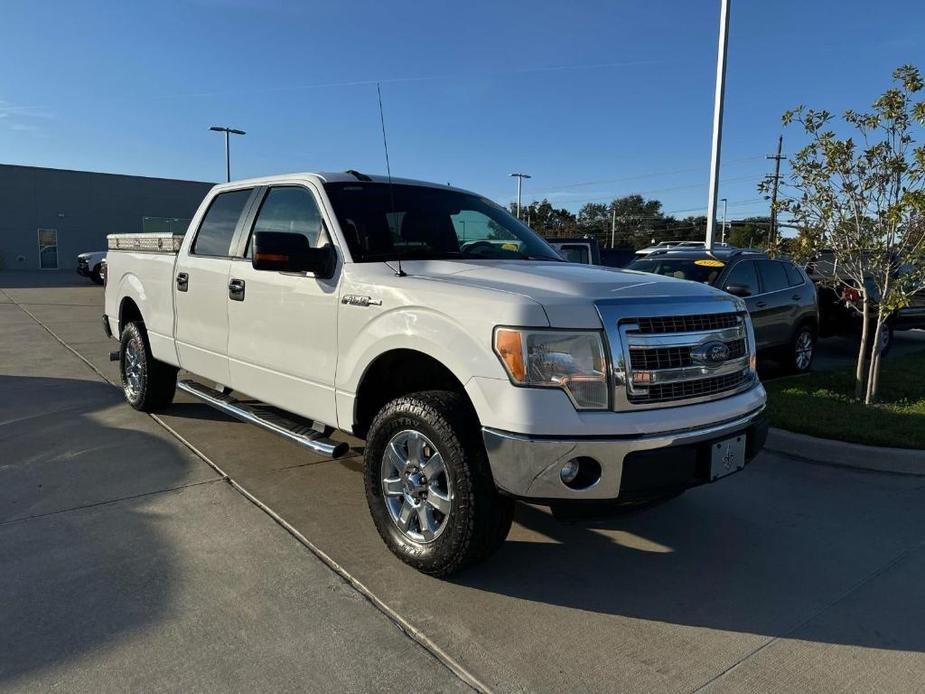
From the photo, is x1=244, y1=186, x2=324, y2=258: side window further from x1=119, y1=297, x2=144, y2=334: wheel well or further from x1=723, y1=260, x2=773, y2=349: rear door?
x1=723, y1=260, x2=773, y2=349: rear door

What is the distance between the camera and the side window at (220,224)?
4.95 metres

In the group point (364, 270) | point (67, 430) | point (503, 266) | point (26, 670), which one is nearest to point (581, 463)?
point (503, 266)

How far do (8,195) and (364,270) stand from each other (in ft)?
142

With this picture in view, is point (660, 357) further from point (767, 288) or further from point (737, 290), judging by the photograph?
point (767, 288)

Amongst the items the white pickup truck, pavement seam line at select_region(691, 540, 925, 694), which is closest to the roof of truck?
the white pickup truck

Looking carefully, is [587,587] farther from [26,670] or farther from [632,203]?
[632,203]

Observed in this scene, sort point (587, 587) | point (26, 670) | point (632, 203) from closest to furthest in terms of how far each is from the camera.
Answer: point (26, 670), point (587, 587), point (632, 203)

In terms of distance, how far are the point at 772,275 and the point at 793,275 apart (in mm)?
591

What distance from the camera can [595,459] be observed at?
2.83 meters

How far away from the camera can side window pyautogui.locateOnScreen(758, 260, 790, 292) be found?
910cm

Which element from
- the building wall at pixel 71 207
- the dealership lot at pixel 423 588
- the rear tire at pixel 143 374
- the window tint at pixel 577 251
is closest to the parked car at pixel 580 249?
the window tint at pixel 577 251

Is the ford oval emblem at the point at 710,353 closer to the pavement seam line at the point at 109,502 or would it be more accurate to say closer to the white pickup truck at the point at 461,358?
the white pickup truck at the point at 461,358

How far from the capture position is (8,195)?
38344 mm

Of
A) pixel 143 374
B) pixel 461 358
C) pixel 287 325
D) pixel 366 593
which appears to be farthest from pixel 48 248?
pixel 461 358
